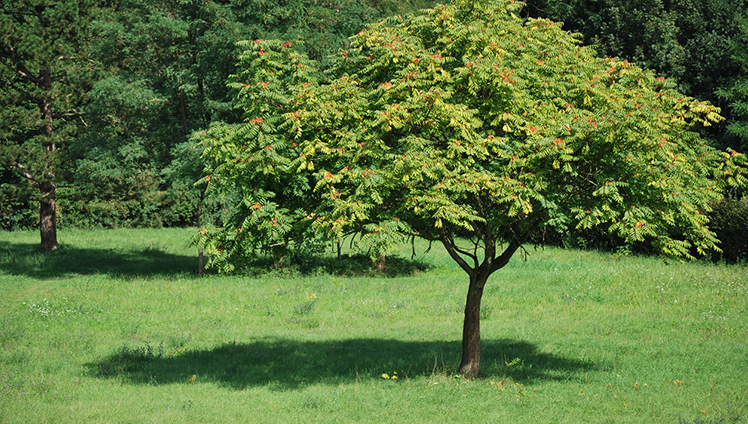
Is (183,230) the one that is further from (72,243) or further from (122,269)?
(122,269)

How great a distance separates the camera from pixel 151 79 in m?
27.2

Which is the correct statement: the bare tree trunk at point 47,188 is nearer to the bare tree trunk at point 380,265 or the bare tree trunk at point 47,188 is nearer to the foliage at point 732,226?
the bare tree trunk at point 380,265

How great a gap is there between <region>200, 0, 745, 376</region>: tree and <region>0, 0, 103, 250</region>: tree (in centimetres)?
1862

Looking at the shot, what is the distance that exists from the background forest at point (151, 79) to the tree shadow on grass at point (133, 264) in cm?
245

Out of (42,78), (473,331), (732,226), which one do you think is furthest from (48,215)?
(732,226)

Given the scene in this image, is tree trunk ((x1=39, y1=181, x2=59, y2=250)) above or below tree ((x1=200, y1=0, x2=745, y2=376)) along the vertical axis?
below

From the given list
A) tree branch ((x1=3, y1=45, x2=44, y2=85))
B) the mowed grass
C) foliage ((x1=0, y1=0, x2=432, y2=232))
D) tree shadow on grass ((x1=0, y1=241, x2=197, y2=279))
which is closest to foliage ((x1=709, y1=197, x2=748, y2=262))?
the mowed grass

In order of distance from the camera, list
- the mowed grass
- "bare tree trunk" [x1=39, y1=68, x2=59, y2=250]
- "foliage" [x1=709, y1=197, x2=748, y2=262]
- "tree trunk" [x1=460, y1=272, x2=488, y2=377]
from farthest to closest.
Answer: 1. "bare tree trunk" [x1=39, y1=68, x2=59, y2=250]
2. "foliage" [x1=709, y1=197, x2=748, y2=262]
3. "tree trunk" [x1=460, y1=272, x2=488, y2=377]
4. the mowed grass

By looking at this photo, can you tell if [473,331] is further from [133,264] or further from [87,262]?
[87,262]

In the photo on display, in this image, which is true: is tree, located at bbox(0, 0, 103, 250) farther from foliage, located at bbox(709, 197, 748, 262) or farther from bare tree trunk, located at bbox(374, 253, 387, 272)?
foliage, located at bbox(709, 197, 748, 262)

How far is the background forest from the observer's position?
24844mm

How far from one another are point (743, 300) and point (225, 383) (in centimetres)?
1534

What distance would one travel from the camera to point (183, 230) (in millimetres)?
38875

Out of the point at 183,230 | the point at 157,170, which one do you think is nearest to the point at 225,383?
the point at 157,170
